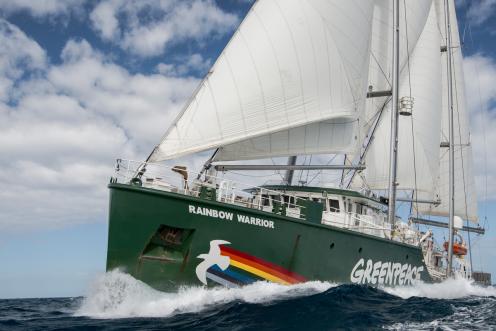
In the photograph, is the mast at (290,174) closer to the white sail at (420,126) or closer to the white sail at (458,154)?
the white sail at (420,126)

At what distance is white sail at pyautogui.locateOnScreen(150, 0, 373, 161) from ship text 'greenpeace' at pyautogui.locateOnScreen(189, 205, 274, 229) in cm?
209

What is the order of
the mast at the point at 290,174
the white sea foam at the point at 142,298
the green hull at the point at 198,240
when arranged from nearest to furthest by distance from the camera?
the white sea foam at the point at 142,298 → the green hull at the point at 198,240 → the mast at the point at 290,174

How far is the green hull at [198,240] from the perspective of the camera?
1145cm

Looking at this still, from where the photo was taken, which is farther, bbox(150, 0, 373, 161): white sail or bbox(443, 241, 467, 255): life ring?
bbox(443, 241, 467, 255): life ring

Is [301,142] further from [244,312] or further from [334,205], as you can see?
[244,312]

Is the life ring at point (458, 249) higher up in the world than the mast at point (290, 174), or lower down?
lower down

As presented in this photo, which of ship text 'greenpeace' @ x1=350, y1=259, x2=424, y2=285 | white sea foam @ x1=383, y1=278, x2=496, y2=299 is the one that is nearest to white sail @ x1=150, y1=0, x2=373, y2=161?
ship text 'greenpeace' @ x1=350, y1=259, x2=424, y2=285

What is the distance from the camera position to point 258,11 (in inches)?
589

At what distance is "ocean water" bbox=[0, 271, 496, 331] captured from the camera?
393 inches

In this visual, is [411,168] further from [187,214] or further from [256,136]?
[187,214]

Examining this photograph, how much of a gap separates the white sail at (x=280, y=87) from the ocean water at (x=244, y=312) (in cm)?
374

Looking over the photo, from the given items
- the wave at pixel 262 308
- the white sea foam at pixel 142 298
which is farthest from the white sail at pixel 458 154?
the white sea foam at pixel 142 298

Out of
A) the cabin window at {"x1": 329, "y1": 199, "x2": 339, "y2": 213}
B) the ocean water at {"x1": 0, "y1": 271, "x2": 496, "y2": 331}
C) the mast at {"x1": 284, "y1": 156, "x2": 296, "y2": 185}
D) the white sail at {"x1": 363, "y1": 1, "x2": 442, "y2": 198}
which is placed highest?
the white sail at {"x1": 363, "y1": 1, "x2": 442, "y2": 198}

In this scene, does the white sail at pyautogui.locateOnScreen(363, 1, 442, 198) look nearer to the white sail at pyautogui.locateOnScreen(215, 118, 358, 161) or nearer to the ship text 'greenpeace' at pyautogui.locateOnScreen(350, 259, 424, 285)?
the ship text 'greenpeace' at pyautogui.locateOnScreen(350, 259, 424, 285)
